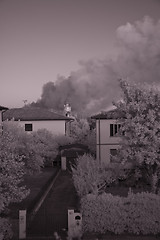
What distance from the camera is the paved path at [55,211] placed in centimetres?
1592

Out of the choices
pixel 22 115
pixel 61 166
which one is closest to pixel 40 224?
pixel 61 166

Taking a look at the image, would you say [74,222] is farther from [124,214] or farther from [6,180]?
[6,180]

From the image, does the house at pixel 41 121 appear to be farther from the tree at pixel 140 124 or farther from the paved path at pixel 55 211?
the tree at pixel 140 124

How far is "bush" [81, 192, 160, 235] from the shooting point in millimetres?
15562

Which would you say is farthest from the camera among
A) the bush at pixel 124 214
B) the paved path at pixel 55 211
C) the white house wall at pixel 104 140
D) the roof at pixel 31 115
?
the roof at pixel 31 115

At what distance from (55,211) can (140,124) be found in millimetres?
7162

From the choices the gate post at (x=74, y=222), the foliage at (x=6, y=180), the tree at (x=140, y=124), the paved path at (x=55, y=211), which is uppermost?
the tree at (x=140, y=124)

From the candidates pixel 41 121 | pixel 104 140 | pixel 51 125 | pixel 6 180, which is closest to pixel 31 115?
pixel 41 121

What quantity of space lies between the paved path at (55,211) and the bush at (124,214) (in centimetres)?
164

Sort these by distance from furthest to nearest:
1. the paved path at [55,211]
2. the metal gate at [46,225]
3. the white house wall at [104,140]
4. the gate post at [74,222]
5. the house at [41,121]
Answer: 1. the house at [41,121]
2. the white house wall at [104,140]
3. the paved path at [55,211]
4. the metal gate at [46,225]
5. the gate post at [74,222]

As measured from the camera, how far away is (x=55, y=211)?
769 inches

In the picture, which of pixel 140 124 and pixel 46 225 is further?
pixel 140 124

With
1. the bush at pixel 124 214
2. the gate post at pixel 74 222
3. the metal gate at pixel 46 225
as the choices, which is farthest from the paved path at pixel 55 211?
the bush at pixel 124 214

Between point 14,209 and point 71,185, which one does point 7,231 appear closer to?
point 14,209
